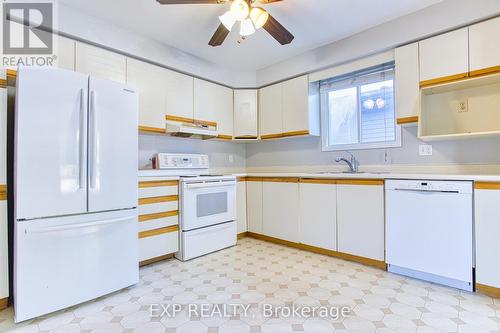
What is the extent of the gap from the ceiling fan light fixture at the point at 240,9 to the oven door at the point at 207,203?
1656mm

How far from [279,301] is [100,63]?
2.67m

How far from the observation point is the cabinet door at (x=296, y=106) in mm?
3334

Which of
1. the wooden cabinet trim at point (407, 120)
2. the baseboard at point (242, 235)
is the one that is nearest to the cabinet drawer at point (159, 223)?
the baseboard at point (242, 235)

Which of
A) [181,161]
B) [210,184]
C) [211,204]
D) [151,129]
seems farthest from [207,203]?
[151,129]

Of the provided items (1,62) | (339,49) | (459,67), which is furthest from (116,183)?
(459,67)

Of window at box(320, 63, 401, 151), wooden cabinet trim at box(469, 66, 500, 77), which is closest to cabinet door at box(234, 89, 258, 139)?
window at box(320, 63, 401, 151)

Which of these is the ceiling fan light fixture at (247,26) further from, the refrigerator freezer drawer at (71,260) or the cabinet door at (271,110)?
the refrigerator freezer drawer at (71,260)

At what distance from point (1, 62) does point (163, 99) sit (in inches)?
53.7

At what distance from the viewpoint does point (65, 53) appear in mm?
2346

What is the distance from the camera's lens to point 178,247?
279cm

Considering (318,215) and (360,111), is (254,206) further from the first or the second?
(360,111)

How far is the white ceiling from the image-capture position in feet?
7.60

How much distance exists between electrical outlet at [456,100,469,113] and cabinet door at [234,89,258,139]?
7.62ft

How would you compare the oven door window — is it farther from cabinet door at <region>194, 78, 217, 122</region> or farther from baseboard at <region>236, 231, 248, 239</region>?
cabinet door at <region>194, 78, 217, 122</region>
